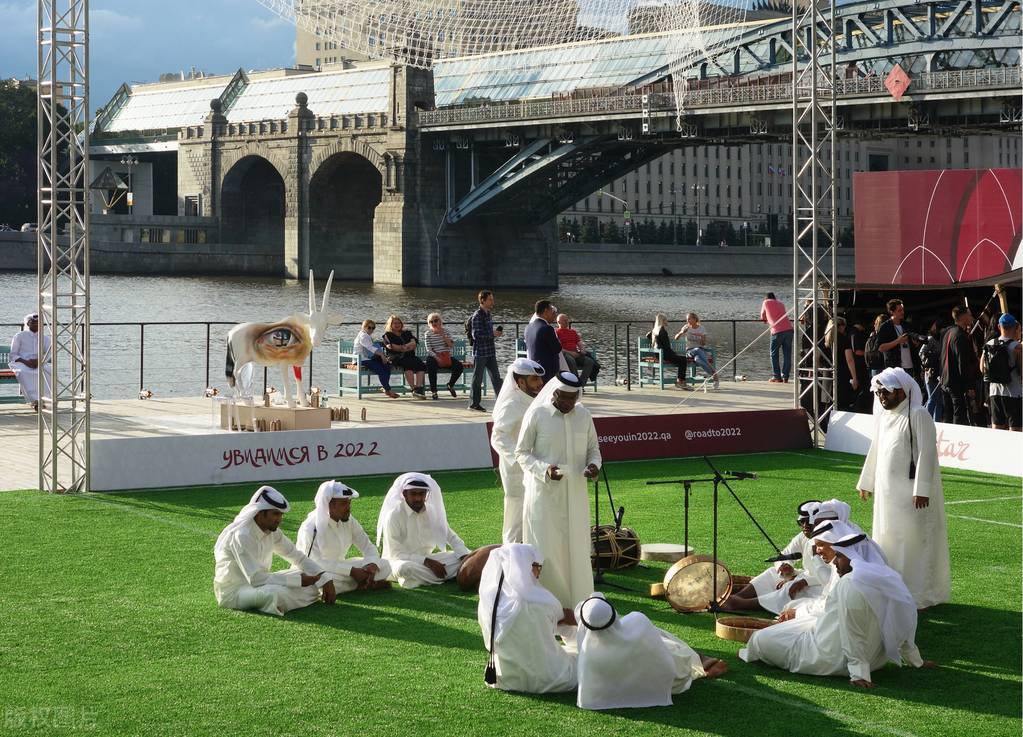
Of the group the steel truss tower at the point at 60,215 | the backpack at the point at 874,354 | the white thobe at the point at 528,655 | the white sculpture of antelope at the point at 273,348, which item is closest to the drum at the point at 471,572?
the white thobe at the point at 528,655

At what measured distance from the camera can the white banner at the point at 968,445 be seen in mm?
17312

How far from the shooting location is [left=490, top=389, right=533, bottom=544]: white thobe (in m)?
11.1

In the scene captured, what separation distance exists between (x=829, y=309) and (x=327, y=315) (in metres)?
7.10

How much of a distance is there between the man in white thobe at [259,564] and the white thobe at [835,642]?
3298 millimetres

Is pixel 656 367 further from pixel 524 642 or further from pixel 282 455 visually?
pixel 524 642

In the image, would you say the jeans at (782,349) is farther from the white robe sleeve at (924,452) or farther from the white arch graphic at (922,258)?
the white robe sleeve at (924,452)

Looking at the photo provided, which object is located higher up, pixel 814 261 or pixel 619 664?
pixel 814 261

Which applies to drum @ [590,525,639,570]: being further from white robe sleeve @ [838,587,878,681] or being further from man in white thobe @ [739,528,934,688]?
white robe sleeve @ [838,587,878,681]

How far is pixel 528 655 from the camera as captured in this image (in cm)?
841

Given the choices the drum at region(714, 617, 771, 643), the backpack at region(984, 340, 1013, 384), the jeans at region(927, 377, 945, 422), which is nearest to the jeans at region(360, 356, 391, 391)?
the jeans at region(927, 377, 945, 422)

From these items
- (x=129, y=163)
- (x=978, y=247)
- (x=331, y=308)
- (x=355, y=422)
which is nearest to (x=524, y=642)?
(x=355, y=422)

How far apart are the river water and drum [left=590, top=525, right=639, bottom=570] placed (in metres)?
14.5

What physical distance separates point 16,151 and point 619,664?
343ft

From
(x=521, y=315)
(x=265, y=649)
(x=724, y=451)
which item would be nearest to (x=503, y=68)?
(x=521, y=315)
